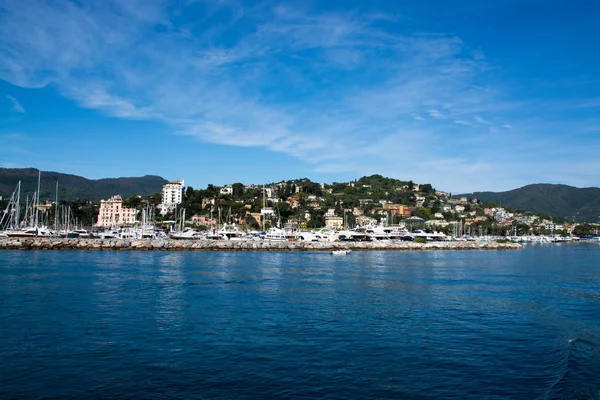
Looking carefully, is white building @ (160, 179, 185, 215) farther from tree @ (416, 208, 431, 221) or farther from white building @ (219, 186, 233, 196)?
tree @ (416, 208, 431, 221)

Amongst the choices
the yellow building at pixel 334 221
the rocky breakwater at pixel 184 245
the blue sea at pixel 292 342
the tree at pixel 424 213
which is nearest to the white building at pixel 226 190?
the yellow building at pixel 334 221

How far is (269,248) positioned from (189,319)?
166ft

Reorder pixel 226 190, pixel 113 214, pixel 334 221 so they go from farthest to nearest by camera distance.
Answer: pixel 226 190 → pixel 334 221 → pixel 113 214

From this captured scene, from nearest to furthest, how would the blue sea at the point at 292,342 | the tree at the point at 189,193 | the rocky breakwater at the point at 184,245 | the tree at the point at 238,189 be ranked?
1. the blue sea at the point at 292,342
2. the rocky breakwater at the point at 184,245
3. the tree at the point at 189,193
4. the tree at the point at 238,189

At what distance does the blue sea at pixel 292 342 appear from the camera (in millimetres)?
10648

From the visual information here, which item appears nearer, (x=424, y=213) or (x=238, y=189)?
(x=424, y=213)

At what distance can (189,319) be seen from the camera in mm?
17219

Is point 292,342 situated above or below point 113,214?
below

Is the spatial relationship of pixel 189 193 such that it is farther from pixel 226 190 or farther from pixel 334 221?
pixel 334 221

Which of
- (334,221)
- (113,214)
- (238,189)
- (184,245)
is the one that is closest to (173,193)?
(238,189)

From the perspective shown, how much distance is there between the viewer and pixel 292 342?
14188mm

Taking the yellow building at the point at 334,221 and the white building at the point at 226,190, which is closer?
the yellow building at the point at 334,221

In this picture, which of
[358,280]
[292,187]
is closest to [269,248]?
[358,280]

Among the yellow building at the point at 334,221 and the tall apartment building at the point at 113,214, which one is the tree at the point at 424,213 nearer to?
the yellow building at the point at 334,221
